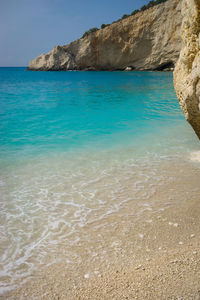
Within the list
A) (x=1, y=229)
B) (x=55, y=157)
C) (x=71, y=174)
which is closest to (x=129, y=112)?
(x=55, y=157)

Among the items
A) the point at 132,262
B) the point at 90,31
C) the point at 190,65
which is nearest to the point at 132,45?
the point at 90,31

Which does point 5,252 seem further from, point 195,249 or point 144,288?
point 195,249

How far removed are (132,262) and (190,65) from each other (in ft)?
8.73

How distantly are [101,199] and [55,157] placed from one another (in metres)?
2.48

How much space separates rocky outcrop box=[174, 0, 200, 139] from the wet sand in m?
1.30

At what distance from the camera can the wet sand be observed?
1.97 m

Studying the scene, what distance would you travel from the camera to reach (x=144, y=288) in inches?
76.9

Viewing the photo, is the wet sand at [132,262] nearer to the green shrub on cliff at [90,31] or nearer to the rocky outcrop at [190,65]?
the rocky outcrop at [190,65]

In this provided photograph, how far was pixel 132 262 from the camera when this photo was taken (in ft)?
7.68

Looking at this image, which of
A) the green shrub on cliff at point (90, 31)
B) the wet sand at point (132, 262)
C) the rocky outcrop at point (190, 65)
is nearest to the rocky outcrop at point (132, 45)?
the green shrub on cliff at point (90, 31)

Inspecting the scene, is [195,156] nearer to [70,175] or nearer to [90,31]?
[70,175]

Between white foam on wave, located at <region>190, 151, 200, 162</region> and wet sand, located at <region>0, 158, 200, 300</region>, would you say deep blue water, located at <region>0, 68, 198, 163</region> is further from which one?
wet sand, located at <region>0, 158, 200, 300</region>

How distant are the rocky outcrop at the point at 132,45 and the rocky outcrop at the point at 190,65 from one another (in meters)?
46.2

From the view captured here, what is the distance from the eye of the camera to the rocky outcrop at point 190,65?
10.5ft
